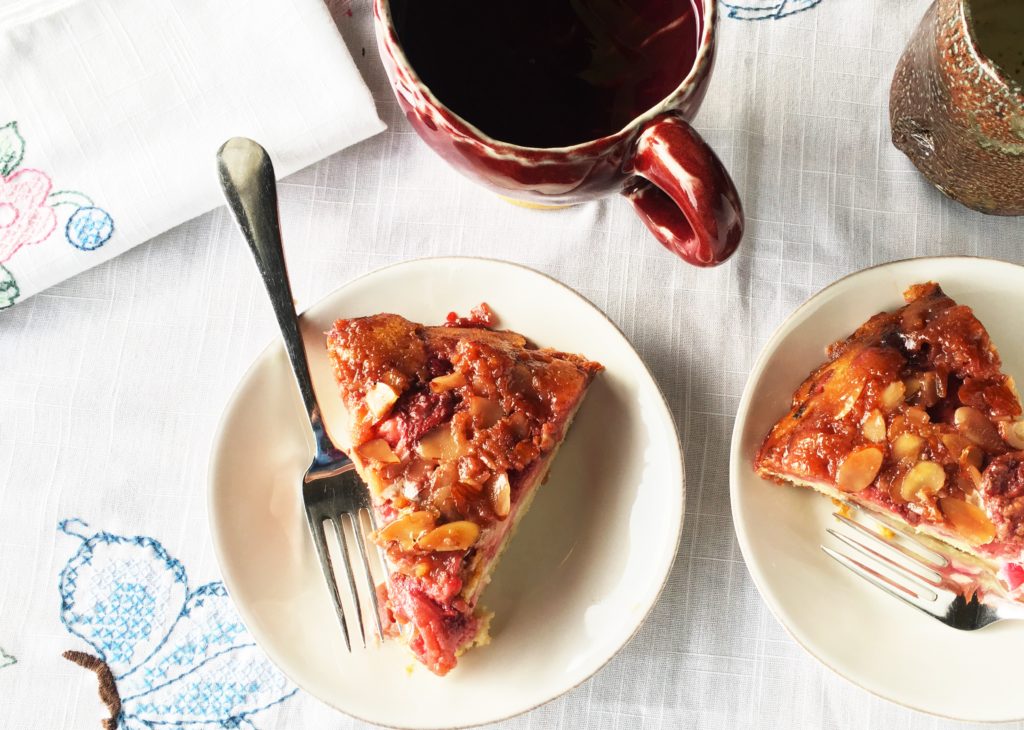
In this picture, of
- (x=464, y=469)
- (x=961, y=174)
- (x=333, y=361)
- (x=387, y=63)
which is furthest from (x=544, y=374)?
(x=961, y=174)

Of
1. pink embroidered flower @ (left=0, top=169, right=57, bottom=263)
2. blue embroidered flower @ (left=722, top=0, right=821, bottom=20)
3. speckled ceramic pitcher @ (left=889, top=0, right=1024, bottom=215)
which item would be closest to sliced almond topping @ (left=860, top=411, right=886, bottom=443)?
speckled ceramic pitcher @ (left=889, top=0, right=1024, bottom=215)

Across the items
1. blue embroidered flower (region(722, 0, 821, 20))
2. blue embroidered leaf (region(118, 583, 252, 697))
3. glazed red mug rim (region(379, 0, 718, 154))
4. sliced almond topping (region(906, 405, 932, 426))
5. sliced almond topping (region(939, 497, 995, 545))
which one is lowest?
sliced almond topping (region(939, 497, 995, 545))

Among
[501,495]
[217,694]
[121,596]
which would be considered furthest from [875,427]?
[121,596]

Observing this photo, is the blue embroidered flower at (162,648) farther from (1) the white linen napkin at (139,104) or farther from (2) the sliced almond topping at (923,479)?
(2) the sliced almond topping at (923,479)

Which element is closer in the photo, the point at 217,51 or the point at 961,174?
the point at 961,174

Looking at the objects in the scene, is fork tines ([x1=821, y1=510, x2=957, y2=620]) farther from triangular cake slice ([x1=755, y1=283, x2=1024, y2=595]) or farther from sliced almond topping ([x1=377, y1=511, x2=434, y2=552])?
sliced almond topping ([x1=377, y1=511, x2=434, y2=552])

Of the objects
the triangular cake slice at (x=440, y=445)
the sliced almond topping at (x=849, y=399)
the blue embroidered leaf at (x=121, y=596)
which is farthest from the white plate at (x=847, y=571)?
the blue embroidered leaf at (x=121, y=596)

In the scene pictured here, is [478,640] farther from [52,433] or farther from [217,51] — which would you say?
[217,51]
